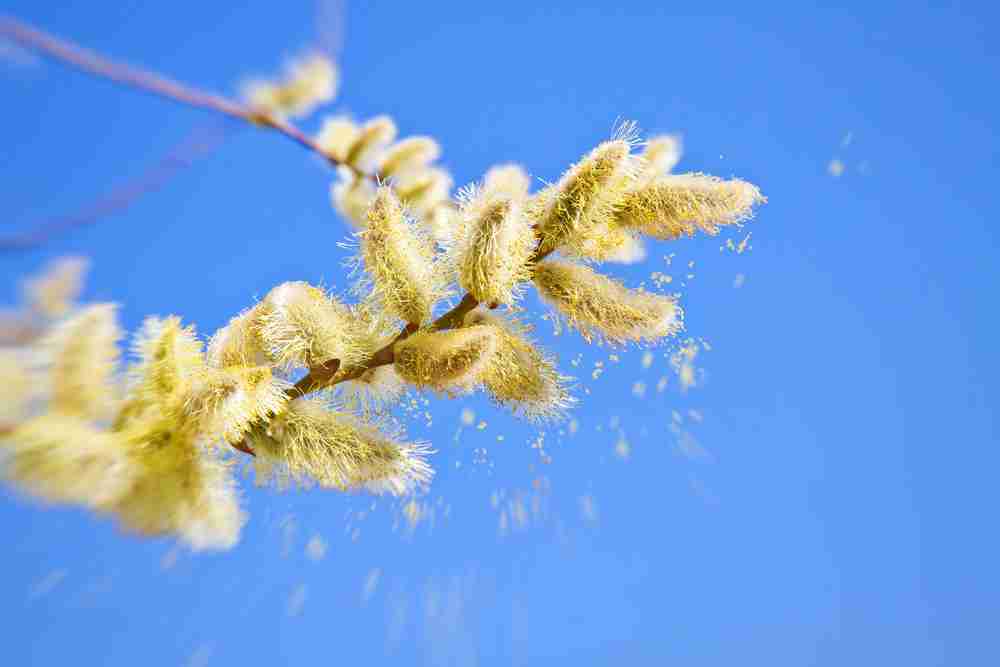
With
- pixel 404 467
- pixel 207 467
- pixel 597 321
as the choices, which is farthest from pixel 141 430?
pixel 597 321

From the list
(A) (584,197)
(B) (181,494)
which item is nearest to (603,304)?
(A) (584,197)

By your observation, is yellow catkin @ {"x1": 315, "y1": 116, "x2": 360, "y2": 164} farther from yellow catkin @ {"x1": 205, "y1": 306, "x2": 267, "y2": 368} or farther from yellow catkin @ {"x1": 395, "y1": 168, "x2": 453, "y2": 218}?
yellow catkin @ {"x1": 205, "y1": 306, "x2": 267, "y2": 368}

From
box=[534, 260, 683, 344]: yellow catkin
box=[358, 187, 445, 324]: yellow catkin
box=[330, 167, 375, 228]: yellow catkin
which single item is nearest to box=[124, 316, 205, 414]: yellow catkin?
box=[358, 187, 445, 324]: yellow catkin

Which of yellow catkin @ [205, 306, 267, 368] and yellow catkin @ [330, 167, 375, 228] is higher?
yellow catkin @ [330, 167, 375, 228]

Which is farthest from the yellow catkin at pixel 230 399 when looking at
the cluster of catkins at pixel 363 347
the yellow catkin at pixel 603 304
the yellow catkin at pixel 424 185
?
the yellow catkin at pixel 424 185

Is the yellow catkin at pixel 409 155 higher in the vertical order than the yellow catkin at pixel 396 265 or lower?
higher

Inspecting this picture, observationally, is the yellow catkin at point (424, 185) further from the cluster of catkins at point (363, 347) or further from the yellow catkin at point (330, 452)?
the yellow catkin at point (330, 452)
